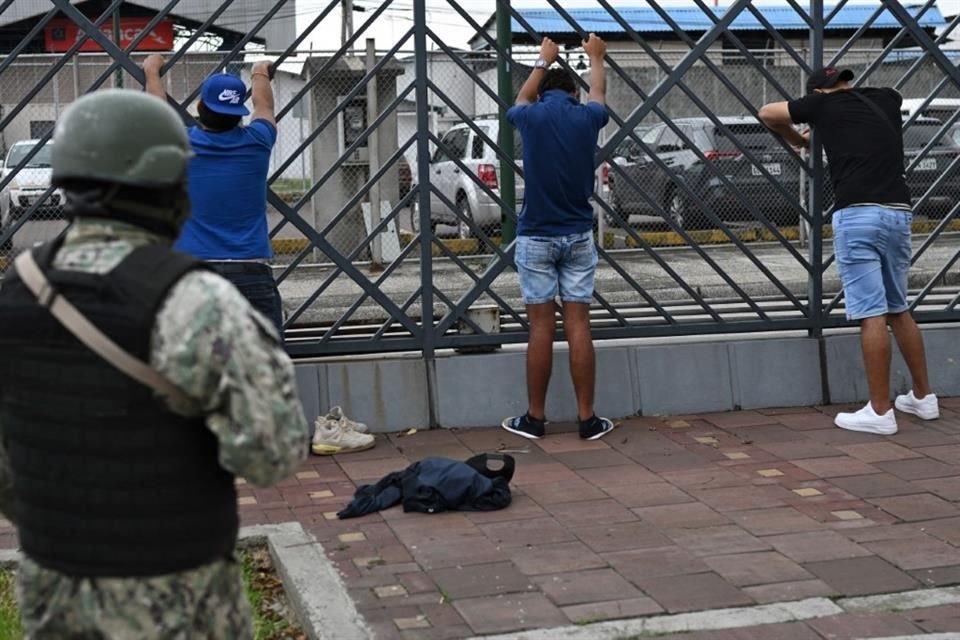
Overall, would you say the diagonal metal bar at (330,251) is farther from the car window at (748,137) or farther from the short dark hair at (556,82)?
the car window at (748,137)

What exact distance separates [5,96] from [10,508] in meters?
14.8

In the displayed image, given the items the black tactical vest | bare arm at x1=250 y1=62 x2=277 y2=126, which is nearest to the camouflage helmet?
the black tactical vest

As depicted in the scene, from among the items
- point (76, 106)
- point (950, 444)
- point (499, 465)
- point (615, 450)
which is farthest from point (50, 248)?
point (950, 444)

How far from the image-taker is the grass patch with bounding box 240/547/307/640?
4.89 meters

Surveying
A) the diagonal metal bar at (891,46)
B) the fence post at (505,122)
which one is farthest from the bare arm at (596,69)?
the diagonal metal bar at (891,46)

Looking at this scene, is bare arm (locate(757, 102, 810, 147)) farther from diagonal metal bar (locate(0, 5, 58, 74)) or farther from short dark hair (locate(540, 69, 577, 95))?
diagonal metal bar (locate(0, 5, 58, 74))

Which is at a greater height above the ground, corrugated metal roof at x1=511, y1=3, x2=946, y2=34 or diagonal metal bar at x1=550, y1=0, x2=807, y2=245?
corrugated metal roof at x1=511, y1=3, x2=946, y2=34

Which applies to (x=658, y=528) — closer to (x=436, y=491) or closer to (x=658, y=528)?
(x=658, y=528)

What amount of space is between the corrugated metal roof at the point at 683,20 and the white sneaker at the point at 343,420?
31.4ft

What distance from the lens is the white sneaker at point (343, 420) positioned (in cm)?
757

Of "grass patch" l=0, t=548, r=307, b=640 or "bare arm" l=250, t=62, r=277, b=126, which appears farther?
"bare arm" l=250, t=62, r=277, b=126

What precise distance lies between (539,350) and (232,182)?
6.26 ft

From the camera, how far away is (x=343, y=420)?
24.9 feet

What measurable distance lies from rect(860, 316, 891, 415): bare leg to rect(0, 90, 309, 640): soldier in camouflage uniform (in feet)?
18.2
